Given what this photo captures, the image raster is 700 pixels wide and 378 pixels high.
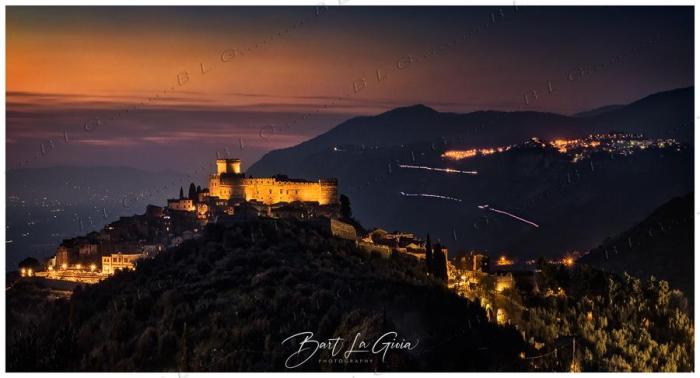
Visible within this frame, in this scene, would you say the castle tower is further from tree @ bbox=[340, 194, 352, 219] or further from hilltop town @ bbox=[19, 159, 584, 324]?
tree @ bbox=[340, 194, 352, 219]

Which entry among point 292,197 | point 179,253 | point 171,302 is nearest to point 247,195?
point 292,197

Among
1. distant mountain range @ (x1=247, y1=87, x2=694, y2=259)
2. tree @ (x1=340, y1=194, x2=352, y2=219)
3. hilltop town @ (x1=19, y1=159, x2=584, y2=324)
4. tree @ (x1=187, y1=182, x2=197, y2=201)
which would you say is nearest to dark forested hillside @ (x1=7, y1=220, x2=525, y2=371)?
hilltop town @ (x1=19, y1=159, x2=584, y2=324)

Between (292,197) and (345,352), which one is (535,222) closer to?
(292,197)

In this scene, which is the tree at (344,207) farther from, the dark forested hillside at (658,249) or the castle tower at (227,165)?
the dark forested hillside at (658,249)

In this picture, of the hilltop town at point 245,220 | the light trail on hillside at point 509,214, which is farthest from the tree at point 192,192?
the light trail on hillside at point 509,214

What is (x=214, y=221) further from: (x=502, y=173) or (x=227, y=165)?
(x=502, y=173)

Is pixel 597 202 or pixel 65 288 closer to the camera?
pixel 65 288
